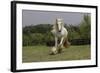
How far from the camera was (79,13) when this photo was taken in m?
1.74

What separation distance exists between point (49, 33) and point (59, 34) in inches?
3.2

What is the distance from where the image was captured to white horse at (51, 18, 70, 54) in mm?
1655

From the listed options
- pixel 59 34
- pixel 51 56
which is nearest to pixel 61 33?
pixel 59 34

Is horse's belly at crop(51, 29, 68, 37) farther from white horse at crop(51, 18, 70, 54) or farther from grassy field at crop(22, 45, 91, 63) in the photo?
grassy field at crop(22, 45, 91, 63)

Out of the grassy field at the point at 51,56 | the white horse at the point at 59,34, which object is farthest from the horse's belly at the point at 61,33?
the grassy field at the point at 51,56

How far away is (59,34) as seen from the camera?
1667 mm

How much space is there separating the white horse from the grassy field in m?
0.04

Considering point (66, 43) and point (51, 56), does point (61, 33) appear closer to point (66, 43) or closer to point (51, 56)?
point (66, 43)

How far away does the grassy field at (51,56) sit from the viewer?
5.17 feet

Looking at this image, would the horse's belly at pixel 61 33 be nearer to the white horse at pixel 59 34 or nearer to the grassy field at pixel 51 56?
the white horse at pixel 59 34

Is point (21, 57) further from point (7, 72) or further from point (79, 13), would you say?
point (79, 13)

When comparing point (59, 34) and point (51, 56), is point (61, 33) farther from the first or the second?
point (51, 56)

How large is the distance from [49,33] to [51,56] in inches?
6.8

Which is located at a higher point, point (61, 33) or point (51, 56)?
point (61, 33)
